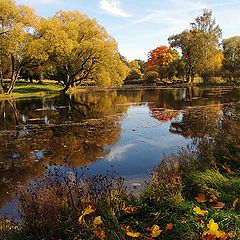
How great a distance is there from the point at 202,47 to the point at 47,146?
63.3 m

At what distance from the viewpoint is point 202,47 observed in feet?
229

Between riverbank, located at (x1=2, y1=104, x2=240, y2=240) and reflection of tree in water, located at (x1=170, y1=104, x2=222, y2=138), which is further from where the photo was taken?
reflection of tree in water, located at (x1=170, y1=104, x2=222, y2=138)

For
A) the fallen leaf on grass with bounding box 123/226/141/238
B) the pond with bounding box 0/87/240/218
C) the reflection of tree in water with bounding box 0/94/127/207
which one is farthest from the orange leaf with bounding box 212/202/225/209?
the reflection of tree in water with bounding box 0/94/127/207

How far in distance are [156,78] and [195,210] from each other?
7746 cm

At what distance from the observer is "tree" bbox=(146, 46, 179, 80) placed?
7619 cm

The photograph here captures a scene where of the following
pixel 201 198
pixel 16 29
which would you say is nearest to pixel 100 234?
pixel 201 198

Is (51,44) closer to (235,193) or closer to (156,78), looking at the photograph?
(235,193)

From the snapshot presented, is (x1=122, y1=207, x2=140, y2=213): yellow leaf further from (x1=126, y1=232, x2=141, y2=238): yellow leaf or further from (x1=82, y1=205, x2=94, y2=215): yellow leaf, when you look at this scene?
(x1=126, y1=232, x2=141, y2=238): yellow leaf

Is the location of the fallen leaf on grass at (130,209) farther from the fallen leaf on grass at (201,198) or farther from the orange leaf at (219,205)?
the orange leaf at (219,205)

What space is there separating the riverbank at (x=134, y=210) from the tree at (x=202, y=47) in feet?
211

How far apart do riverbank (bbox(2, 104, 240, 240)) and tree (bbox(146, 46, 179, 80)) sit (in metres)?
71.5

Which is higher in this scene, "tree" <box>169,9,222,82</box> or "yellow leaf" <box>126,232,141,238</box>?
"tree" <box>169,9,222,82</box>

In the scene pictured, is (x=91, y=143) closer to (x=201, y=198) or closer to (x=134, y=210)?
(x=134, y=210)

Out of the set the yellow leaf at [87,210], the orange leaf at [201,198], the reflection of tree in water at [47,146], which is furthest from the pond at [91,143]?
the orange leaf at [201,198]
